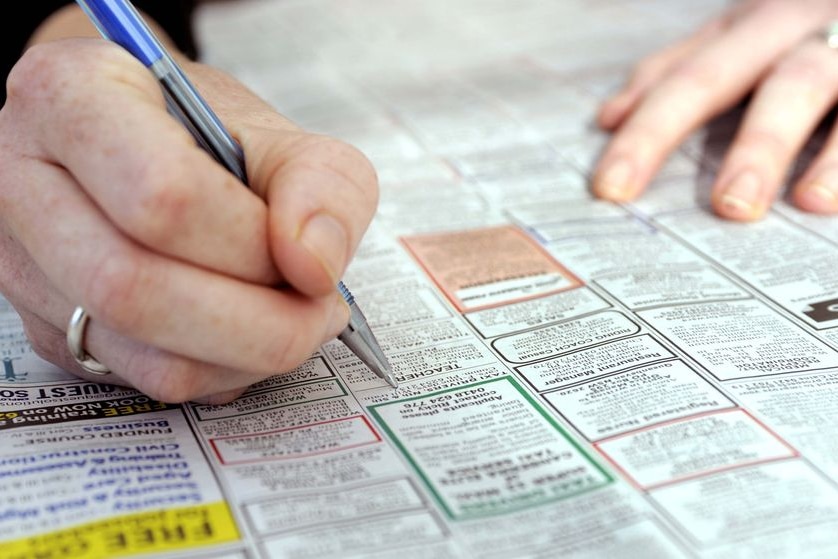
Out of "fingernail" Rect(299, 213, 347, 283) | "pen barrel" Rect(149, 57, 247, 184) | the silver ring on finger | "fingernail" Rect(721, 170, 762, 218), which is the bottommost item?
the silver ring on finger

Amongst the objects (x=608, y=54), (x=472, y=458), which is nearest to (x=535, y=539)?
(x=472, y=458)

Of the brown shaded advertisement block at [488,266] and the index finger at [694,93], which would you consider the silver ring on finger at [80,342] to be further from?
the index finger at [694,93]

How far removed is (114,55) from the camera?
1.45ft

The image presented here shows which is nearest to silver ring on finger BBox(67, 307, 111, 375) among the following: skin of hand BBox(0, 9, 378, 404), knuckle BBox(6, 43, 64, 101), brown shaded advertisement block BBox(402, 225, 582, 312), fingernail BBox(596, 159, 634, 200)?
skin of hand BBox(0, 9, 378, 404)

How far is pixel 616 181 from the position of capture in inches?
31.7

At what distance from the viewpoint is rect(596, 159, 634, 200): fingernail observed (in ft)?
2.63

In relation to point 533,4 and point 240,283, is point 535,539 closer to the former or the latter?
point 240,283

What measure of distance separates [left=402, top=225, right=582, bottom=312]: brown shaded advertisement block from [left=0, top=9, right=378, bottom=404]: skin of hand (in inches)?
7.5

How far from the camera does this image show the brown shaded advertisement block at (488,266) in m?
0.64

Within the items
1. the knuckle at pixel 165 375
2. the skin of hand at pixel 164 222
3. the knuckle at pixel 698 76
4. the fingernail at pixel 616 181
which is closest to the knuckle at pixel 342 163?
the skin of hand at pixel 164 222

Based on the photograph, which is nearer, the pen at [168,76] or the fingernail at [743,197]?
the pen at [168,76]

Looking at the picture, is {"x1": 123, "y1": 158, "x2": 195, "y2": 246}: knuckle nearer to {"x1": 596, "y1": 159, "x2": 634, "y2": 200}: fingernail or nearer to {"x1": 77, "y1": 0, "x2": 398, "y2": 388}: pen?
{"x1": 77, "y1": 0, "x2": 398, "y2": 388}: pen

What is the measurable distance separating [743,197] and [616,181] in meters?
0.11

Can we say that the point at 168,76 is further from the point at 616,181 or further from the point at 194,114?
the point at 616,181
